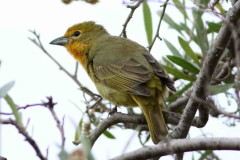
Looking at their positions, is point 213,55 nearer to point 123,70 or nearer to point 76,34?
point 123,70

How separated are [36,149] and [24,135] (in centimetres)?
10

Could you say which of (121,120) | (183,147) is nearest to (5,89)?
(183,147)

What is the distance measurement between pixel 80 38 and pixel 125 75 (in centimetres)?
141

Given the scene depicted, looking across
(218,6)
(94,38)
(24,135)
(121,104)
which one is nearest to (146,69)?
(121,104)

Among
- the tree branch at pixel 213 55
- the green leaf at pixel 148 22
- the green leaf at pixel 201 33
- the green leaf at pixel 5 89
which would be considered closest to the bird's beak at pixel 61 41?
the green leaf at pixel 148 22

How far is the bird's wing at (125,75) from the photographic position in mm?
4602

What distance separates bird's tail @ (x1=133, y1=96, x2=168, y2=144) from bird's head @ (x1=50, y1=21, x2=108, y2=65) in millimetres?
1636

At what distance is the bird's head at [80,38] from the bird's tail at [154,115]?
164 centimetres

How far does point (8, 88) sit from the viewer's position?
100 inches

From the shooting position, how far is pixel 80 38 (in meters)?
6.22

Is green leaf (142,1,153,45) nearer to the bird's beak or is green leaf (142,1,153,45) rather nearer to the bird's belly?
the bird's belly

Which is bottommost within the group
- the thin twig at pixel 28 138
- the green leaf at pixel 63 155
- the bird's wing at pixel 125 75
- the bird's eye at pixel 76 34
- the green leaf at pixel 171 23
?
the green leaf at pixel 63 155

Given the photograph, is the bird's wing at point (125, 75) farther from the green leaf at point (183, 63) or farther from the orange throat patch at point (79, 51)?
the orange throat patch at point (79, 51)

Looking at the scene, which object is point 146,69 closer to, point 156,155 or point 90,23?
point 90,23
